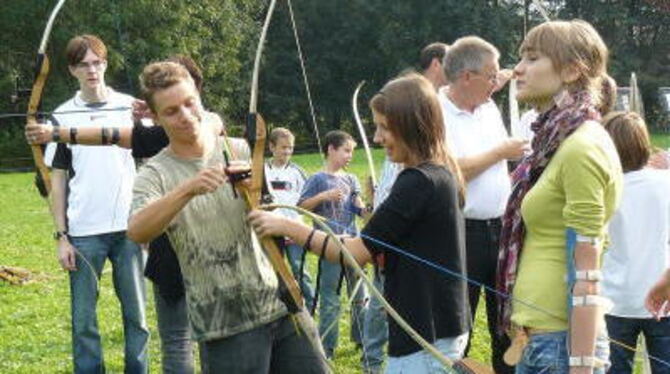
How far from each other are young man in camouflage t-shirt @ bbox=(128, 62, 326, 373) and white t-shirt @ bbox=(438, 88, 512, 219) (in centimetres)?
135

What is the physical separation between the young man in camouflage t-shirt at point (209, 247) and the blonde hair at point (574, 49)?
3.48ft

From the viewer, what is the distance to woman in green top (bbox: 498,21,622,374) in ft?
8.07

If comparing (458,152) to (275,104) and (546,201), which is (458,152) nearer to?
(546,201)

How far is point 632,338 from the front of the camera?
380cm

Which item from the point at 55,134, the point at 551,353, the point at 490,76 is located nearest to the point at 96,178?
the point at 55,134

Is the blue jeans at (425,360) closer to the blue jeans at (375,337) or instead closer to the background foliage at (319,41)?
the blue jeans at (375,337)

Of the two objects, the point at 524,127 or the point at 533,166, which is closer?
the point at 533,166

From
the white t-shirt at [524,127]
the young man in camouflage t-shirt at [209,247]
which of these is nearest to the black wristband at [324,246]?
the young man in camouflage t-shirt at [209,247]

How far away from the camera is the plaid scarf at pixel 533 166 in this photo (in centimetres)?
255

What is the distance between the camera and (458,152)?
414cm

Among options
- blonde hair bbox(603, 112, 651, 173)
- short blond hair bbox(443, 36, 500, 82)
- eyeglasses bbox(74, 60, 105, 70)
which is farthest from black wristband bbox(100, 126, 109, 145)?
blonde hair bbox(603, 112, 651, 173)

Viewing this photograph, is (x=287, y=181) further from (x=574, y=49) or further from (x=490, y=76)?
(x=574, y=49)

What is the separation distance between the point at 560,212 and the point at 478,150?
1.64 m

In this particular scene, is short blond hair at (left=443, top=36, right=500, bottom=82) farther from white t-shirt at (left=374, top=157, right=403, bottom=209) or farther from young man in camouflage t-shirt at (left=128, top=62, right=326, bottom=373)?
young man in camouflage t-shirt at (left=128, top=62, right=326, bottom=373)
